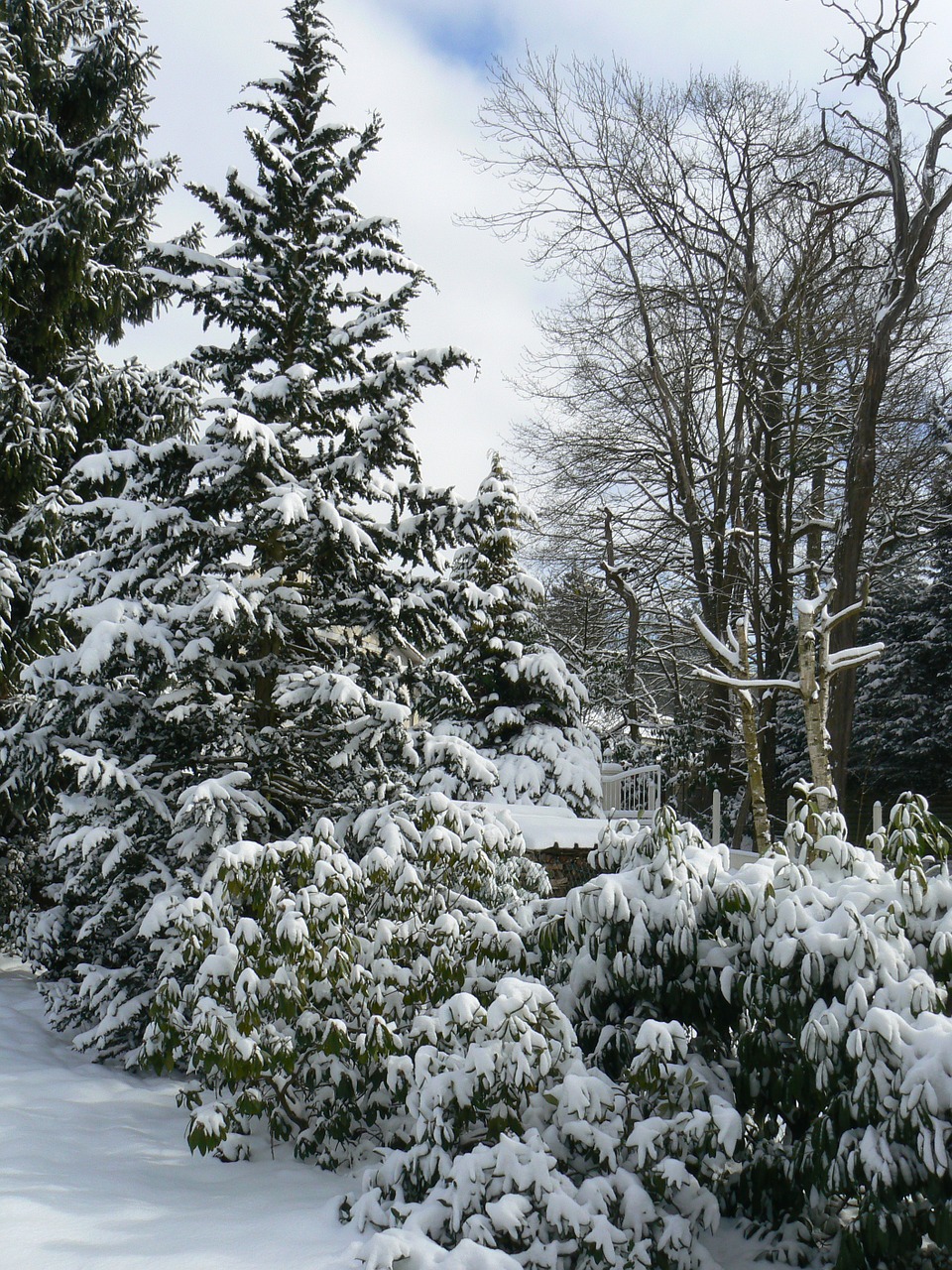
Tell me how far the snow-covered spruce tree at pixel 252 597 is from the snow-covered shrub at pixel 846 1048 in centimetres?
289

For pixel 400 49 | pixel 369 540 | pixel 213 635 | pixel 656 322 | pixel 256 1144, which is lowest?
pixel 256 1144

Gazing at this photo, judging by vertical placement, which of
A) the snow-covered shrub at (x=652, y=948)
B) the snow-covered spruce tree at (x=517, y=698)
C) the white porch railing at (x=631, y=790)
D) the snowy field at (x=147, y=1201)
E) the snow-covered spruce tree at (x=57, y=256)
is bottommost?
the snowy field at (x=147, y=1201)

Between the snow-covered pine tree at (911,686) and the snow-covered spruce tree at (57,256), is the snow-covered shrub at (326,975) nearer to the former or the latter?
the snow-covered spruce tree at (57,256)

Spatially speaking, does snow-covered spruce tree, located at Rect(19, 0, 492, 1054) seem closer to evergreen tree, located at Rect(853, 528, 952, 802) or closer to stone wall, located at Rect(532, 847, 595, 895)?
stone wall, located at Rect(532, 847, 595, 895)

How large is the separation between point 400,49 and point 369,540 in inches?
128

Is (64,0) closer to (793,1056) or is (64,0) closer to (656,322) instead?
(656,322)

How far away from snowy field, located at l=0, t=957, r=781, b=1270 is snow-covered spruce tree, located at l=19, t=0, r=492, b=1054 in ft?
2.64

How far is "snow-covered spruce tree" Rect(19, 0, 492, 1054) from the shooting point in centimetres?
617

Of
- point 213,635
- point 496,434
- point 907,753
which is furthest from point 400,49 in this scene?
point 907,753

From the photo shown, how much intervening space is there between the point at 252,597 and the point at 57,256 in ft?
20.1

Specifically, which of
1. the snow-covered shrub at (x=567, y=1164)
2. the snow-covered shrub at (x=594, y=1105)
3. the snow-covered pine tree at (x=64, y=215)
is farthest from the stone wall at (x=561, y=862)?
the snow-covered pine tree at (x=64, y=215)

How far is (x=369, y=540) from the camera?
263 inches

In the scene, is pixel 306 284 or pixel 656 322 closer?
pixel 306 284

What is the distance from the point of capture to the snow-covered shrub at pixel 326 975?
4246 mm
